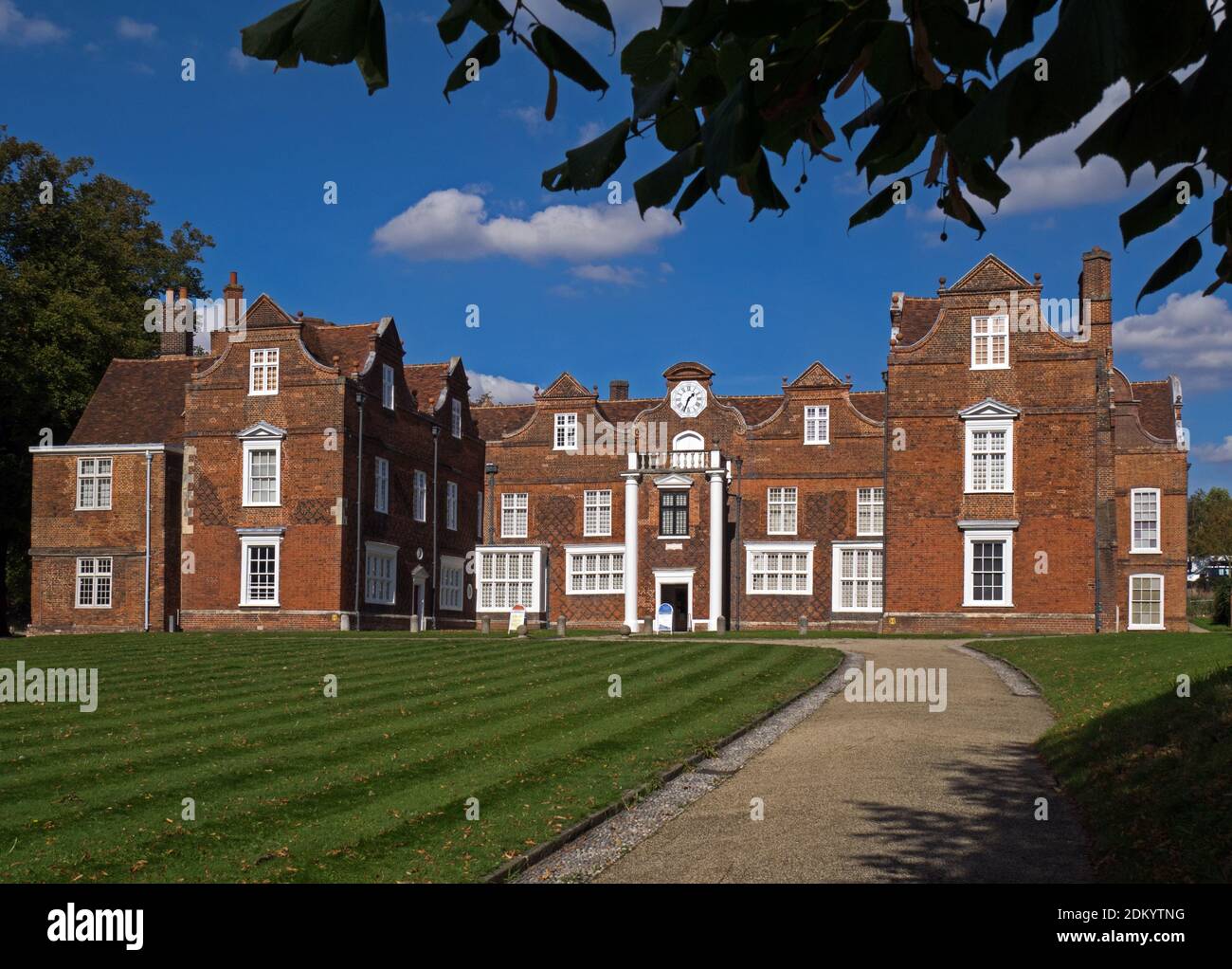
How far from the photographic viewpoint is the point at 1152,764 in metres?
11.7

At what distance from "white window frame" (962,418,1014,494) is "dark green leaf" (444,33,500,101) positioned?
3962 cm

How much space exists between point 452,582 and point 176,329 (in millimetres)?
16800

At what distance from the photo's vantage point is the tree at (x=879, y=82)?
3.52 meters

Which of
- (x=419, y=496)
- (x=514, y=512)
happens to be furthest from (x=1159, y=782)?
(x=514, y=512)

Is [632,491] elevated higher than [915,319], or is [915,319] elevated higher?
[915,319]

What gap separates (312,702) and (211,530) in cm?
2995

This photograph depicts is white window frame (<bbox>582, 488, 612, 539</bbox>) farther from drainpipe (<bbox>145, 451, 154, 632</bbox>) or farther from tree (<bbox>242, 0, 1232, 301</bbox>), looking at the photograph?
tree (<bbox>242, 0, 1232, 301</bbox>)

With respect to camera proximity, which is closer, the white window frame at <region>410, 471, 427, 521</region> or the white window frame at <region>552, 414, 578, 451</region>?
the white window frame at <region>410, 471, 427, 521</region>

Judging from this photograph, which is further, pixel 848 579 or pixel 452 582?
pixel 452 582

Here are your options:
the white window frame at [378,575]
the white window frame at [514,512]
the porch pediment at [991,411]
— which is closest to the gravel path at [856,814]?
the porch pediment at [991,411]

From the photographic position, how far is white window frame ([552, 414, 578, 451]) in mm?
56031

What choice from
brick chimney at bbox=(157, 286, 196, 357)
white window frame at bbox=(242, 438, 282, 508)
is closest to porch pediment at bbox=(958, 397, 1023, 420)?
white window frame at bbox=(242, 438, 282, 508)

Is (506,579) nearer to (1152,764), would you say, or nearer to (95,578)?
(95,578)
